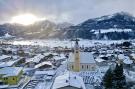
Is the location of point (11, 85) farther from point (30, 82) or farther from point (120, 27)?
point (120, 27)

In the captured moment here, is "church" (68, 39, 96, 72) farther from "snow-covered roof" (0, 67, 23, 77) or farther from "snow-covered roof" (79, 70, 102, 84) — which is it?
"snow-covered roof" (0, 67, 23, 77)

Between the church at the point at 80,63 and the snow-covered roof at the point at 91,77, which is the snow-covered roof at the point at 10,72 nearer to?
the church at the point at 80,63

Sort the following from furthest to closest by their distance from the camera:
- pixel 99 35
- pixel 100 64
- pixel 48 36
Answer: pixel 48 36 → pixel 99 35 → pixel 100 64

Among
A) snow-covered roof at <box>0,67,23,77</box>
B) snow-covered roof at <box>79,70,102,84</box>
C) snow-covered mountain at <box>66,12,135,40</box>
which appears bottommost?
snow-covered roof at <box>79,70,102,84</box>

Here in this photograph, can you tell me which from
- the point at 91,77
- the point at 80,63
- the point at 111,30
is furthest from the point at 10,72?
the point at 111,30

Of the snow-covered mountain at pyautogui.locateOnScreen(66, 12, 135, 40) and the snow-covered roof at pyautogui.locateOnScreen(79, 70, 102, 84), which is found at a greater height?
the snow-covered mountain at pyautogui.locateOnScreen(66, 12, 135, 40)

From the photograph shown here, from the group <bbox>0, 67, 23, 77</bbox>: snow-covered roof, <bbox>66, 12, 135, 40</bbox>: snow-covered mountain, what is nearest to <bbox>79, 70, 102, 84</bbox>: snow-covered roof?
<bbox>0, 67, 23, 77</bbox>: snow-covered roof

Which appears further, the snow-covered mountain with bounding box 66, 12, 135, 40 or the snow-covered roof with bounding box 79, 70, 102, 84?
the snow-covered mountain with bounding box 66, 12, 135, 40

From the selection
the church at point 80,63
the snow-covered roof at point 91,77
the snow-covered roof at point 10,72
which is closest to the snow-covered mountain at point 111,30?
the church at point 80,63

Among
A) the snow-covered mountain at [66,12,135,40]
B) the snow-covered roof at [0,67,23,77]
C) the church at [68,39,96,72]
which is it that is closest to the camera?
the snow-covered roof at [0,67,23,77]

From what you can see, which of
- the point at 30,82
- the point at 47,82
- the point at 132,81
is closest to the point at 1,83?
the point at 30,82

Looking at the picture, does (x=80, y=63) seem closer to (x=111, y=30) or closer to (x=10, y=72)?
(x=10, y=72)
